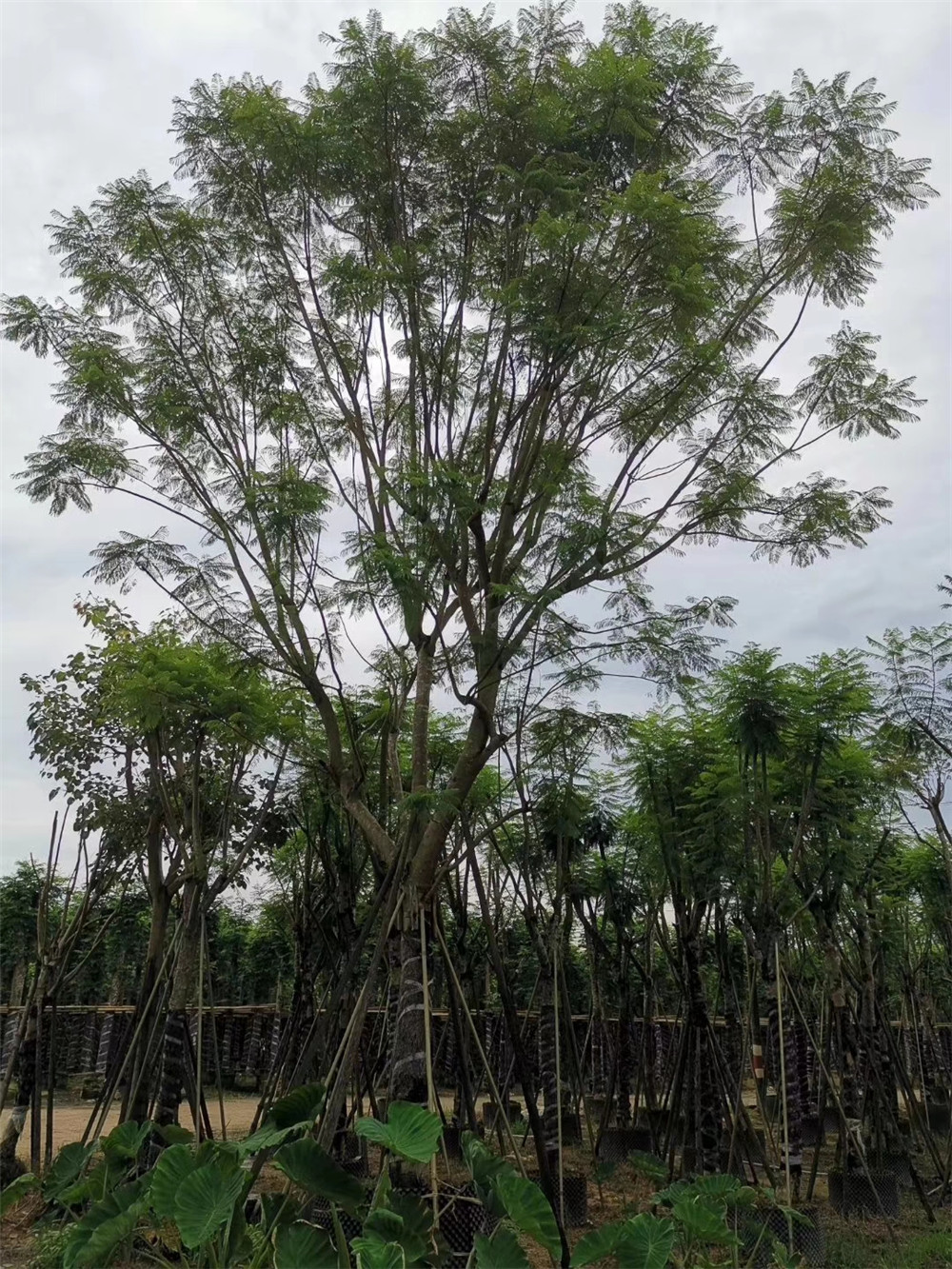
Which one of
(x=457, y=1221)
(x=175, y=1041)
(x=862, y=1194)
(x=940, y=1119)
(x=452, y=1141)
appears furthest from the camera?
(x=940, y=1119)

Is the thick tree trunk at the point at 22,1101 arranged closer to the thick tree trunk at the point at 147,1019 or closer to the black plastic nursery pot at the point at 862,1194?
the thick tree trunk at the point at 147,1019

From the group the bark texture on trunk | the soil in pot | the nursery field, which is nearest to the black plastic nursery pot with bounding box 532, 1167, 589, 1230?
the nursery field

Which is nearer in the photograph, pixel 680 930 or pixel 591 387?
pixel 591 387

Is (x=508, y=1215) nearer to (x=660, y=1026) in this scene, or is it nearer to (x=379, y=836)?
(x=379, y=836)

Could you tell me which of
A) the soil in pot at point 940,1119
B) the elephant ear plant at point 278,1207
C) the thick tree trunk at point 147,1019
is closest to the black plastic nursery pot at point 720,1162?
the elephant ear plant at point 278,1207

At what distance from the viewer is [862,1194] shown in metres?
6.74

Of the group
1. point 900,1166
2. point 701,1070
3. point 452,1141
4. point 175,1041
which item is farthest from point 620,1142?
point 175,1041

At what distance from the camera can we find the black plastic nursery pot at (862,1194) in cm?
666

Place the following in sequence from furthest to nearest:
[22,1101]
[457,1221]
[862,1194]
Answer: [22,1101]
[862,1194]
[457,1221]

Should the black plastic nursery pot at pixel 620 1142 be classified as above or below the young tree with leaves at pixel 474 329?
below

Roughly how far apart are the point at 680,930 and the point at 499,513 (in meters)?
3.44

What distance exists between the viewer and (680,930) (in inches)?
288

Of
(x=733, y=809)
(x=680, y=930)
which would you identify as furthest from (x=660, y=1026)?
(x=733, y=809)

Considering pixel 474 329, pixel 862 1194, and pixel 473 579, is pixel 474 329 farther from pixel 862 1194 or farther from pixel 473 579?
pixel 862 1194
